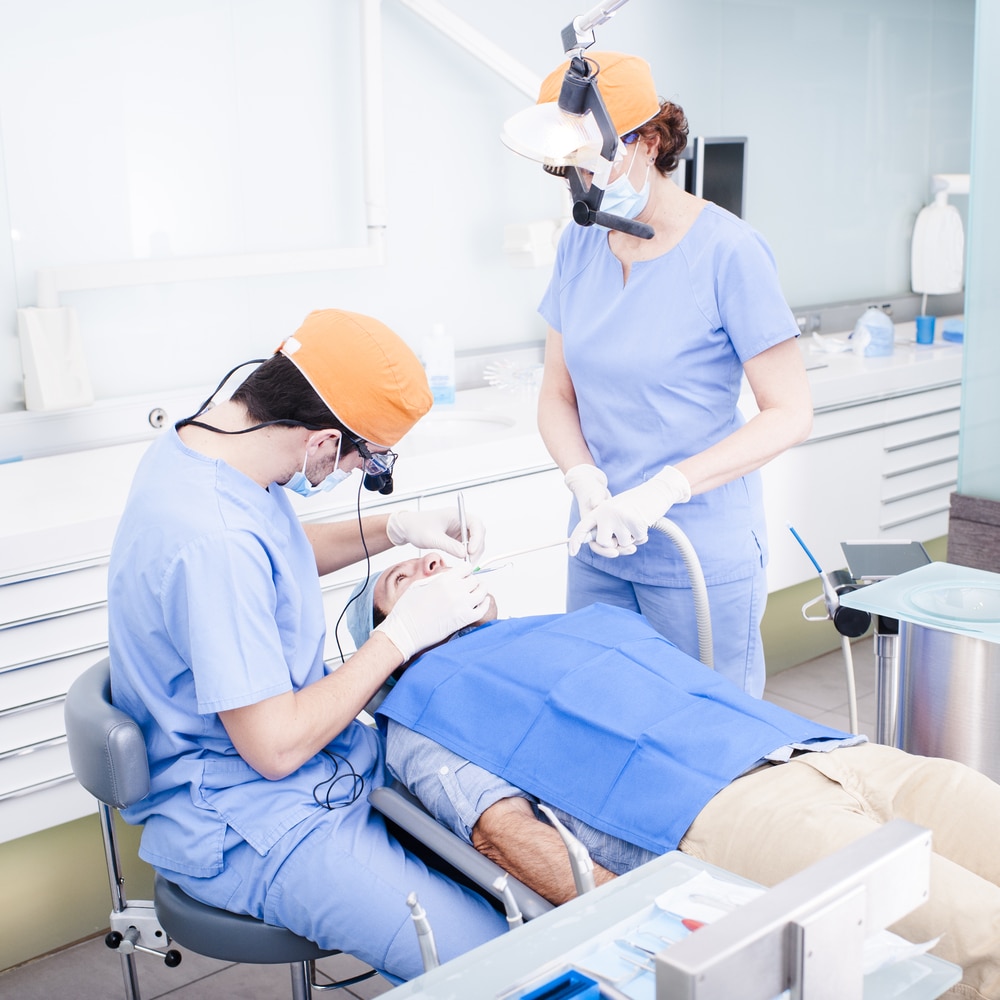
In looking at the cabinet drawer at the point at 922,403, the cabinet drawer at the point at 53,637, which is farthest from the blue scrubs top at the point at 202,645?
the cabinet drawer at the point at 922,403

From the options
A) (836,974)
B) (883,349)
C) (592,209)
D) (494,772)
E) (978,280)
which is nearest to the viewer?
(836,974)

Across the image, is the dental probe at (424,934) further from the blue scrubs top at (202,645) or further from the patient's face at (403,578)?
the patient's face at (403,578)

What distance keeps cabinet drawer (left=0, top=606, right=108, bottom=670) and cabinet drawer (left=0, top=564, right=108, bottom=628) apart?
0.02 metres

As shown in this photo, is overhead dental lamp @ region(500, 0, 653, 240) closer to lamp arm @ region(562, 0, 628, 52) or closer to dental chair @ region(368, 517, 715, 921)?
lamp arm @ region(562, 0, 628, 52)

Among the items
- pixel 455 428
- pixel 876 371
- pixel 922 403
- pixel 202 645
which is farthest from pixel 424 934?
pixel 922 403

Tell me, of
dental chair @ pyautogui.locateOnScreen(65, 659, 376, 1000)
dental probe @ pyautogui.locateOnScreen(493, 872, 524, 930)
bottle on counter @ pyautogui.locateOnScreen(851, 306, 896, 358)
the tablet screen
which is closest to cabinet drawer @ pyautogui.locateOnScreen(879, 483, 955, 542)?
bottle on counter @ pyautogui.locateOnScreen(851, 306, 896, 358)

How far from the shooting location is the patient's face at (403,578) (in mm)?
1842

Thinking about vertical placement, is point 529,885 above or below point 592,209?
below

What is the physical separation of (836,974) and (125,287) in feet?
7.31

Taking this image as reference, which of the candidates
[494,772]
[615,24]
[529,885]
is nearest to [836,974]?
[529,885]

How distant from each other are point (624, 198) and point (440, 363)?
1.21 m

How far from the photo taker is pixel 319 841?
137 cm

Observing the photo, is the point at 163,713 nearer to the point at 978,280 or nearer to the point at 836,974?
the point at 836,974

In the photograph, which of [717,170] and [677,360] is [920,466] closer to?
[717,170]
